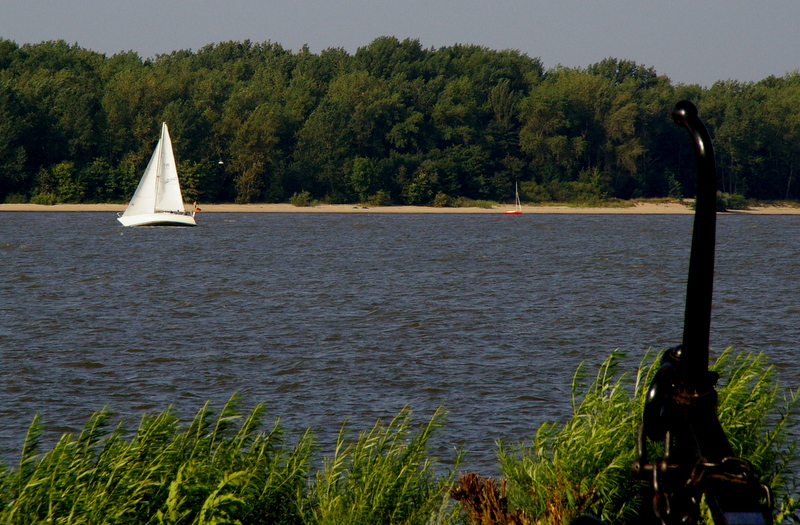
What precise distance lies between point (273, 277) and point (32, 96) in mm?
75502

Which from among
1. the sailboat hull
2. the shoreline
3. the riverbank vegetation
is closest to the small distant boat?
the shoreline

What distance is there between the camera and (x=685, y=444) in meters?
2.62

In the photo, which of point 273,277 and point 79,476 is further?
point 273,277

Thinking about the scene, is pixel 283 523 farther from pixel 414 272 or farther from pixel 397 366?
pixel 414 272

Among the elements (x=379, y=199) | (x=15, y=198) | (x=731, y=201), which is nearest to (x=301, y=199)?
(x=379, y=199)

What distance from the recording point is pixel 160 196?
236ft

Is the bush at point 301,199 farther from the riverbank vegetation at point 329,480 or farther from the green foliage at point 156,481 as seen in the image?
the green foliage at point 156,481

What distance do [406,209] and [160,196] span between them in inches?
1948

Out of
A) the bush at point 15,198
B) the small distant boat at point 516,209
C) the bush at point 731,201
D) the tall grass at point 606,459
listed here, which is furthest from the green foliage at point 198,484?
the bush at point 731,201

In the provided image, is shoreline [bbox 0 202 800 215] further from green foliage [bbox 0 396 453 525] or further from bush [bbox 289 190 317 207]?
green foliage [bbox 0 396 453 525]

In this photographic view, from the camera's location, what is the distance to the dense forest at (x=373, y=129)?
10594 centimetres

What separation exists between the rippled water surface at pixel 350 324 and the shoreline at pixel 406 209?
3906cm

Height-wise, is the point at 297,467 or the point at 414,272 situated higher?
the point at 297,467

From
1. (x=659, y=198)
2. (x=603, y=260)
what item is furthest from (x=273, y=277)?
(x=659, y=198)
